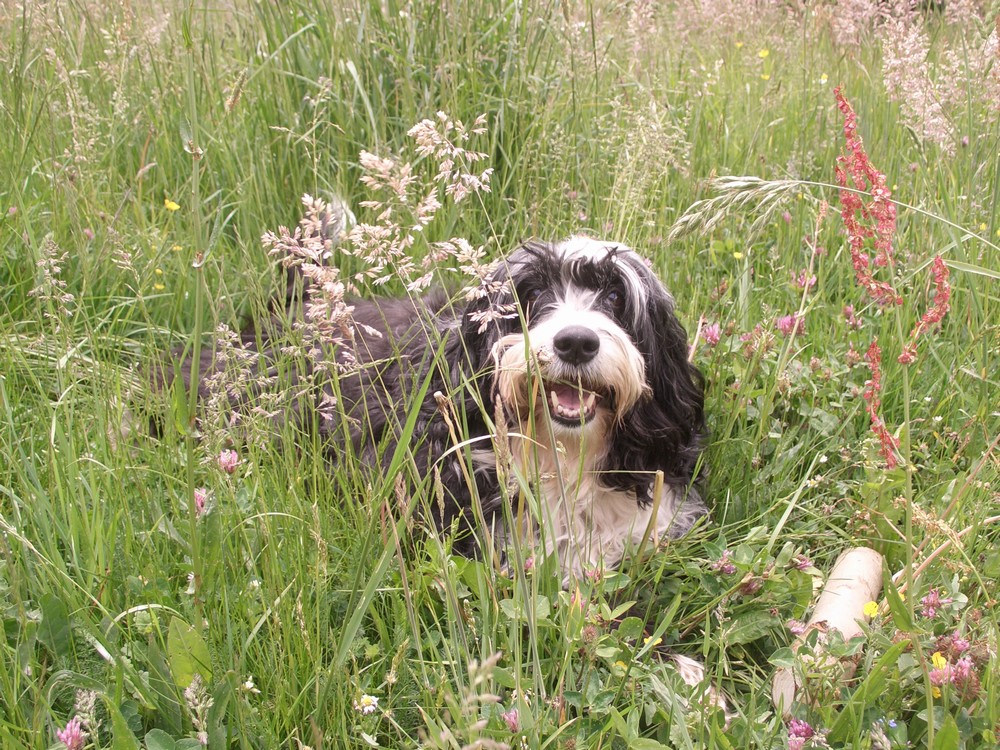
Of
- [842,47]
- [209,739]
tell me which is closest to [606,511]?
[209,739]

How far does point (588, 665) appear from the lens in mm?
1751

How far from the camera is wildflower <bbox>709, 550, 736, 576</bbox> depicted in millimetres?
2189

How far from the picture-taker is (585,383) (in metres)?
2.44

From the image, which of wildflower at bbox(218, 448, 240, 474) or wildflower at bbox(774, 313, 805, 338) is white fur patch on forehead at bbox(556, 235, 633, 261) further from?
wildflower at bbox(218, 448, 240, 474)

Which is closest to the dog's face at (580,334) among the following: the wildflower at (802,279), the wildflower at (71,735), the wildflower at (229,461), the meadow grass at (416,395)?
the meadow grass at (416,395)

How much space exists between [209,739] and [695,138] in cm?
332

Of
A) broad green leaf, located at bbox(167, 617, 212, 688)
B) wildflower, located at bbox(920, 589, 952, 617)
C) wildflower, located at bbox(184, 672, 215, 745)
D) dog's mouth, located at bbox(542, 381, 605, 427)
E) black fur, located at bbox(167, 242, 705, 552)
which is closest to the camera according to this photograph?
wildflower, located at bbox(184, 672, 215, 745)

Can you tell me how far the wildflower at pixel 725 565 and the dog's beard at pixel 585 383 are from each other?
0.45 meters

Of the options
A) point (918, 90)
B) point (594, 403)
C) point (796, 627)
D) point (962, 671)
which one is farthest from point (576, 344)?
point (918, 90)

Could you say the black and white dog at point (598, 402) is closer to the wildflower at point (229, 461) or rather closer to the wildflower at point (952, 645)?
the wildflower at point (229, 461)

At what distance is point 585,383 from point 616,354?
0.11 meters

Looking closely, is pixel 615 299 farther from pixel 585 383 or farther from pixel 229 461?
pixel 229 461

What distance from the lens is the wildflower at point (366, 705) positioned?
5.43 ft

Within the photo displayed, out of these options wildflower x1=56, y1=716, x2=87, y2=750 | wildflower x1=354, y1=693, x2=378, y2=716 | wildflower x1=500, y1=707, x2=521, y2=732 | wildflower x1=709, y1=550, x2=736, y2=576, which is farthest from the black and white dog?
wildflower x1=56, y1=716, x2=87, y2=750
